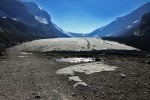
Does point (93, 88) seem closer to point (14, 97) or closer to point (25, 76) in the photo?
point (14, 97)

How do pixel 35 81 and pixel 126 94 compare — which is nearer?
pixel 126 94

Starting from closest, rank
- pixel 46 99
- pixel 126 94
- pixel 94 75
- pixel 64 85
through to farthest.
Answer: pixel 46 99 → pixel 126 94 → pixel 64 85 → pixel 94 75

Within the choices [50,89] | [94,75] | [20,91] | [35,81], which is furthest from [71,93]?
[94,75]

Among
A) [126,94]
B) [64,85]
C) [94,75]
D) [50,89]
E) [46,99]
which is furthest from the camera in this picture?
[94,75]

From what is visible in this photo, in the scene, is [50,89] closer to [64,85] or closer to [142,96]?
[64,85]

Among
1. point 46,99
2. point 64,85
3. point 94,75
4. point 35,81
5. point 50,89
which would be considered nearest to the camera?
point 46,99

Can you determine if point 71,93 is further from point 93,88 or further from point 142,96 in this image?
point 142,96

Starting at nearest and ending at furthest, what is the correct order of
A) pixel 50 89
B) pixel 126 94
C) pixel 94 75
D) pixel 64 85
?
pixel 126 94 < pixel 50 89 < pixel 64 85 < pixel 94 75

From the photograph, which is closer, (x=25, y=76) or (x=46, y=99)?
(x=46, y=99)

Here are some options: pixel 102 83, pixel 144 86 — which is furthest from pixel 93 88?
pixel 144 86
